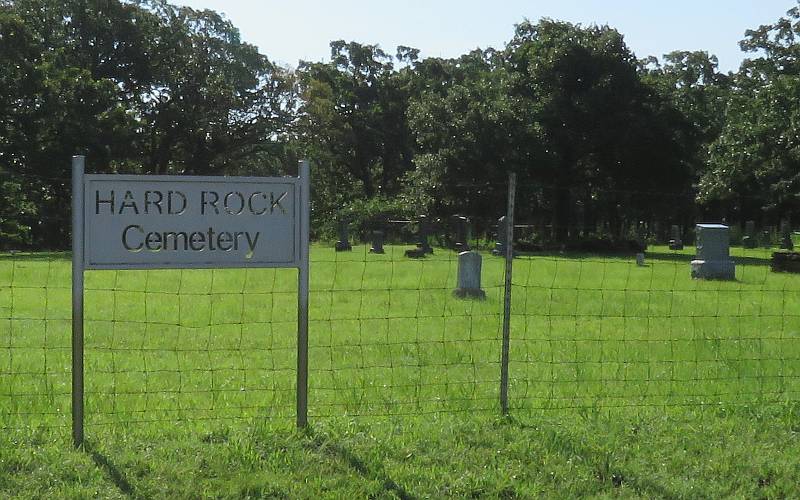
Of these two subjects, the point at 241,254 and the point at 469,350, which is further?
the point at 469,350

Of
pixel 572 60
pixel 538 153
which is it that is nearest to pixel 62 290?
pixel 538 153

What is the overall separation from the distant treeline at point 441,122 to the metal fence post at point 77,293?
22.8 metres

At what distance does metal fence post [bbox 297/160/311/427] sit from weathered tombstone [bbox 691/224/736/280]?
17070mm

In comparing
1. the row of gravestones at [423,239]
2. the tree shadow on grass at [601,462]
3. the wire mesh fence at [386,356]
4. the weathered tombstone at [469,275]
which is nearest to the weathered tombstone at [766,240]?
the row of gravestones at [423,239]

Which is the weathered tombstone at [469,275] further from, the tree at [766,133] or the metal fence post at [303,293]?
the tree at [766,133]

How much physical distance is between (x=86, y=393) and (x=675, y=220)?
169 feet

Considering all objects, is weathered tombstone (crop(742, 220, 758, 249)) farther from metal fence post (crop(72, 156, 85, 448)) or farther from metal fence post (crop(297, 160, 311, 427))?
metal fence post (crop(72, 156, 85, 448))

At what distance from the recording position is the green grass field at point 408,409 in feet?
17.2

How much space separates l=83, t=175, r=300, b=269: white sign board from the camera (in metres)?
5.49

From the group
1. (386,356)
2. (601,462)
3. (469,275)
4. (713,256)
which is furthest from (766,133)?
(601,462)

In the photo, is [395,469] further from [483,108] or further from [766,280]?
[483,108]

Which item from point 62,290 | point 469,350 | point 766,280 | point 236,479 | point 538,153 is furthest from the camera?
point 538,153

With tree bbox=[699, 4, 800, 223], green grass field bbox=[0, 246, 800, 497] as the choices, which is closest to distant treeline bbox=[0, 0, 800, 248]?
tree bbox=[699, 4, 800, 223]

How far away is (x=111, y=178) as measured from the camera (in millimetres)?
A: 5445
